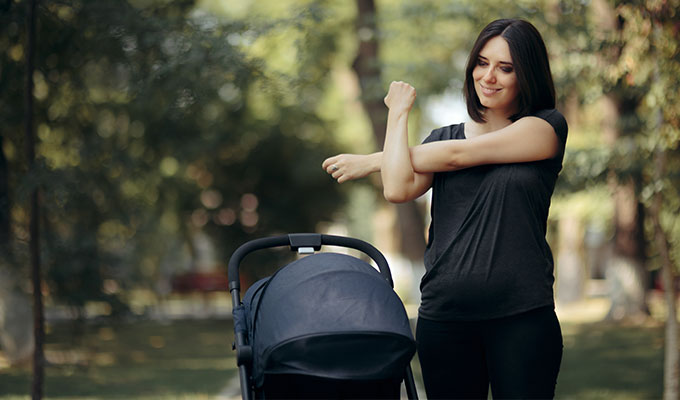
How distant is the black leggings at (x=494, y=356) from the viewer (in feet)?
8.43

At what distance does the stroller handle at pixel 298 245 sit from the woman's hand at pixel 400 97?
592mm

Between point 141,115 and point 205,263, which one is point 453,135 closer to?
point 141,115

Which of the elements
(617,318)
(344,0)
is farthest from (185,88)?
(617,318)

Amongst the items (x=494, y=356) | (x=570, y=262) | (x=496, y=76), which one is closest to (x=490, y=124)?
(x=496, y=76)

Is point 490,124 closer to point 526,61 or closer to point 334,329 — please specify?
point 526,61

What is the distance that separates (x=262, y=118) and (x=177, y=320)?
584cm

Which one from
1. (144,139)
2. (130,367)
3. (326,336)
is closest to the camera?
(326,336)

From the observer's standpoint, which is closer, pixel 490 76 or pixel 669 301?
pixel 490 76

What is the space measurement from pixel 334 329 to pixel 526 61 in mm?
1040

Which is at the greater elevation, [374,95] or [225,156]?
[374,95]

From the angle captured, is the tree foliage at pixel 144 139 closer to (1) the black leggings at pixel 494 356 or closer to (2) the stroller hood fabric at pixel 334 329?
(2) the stroller hood fabric at pixel 334 329

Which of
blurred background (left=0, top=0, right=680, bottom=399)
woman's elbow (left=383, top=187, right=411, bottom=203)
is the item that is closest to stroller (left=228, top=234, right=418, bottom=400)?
woman's elbow (left=383, top=187, right=411, bottom=203)

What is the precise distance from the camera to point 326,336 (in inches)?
96.9

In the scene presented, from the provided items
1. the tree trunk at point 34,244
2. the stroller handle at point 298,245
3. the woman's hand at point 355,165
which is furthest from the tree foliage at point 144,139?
the woman's hand at point 355,165
